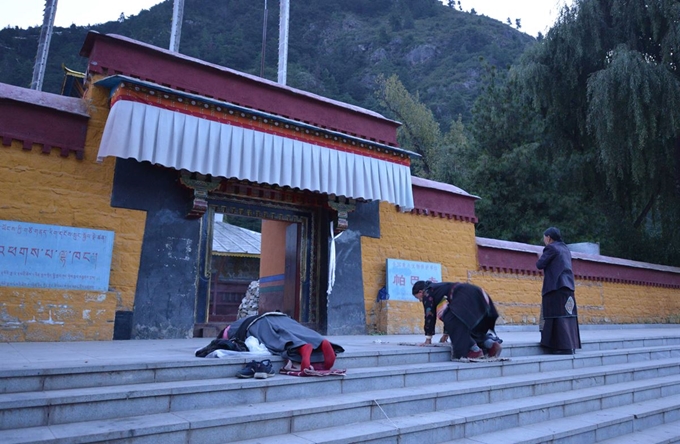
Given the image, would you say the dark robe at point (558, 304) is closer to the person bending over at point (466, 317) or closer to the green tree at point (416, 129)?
the person bending over at point (466, 317)

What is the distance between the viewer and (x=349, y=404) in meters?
3.85

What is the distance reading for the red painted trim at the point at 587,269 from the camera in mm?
11389

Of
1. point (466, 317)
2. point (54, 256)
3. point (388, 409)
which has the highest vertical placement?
point (54, 256)

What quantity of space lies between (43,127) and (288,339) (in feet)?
15.2

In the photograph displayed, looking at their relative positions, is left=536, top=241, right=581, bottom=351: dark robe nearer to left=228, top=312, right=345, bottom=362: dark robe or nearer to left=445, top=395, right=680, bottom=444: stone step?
left=445, top=395, right=680, bottom=444: stone step

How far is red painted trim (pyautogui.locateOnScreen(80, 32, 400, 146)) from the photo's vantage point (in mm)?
7176

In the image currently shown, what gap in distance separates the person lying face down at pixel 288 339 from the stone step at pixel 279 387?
0.27 metres

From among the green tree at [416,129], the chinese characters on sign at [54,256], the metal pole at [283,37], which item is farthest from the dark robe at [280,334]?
the green tree at [416,129]

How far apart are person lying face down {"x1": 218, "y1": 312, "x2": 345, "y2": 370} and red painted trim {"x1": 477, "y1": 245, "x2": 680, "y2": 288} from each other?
7202 mm

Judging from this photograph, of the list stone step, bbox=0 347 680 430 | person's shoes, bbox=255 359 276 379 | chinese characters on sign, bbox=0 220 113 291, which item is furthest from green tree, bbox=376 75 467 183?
person's shoes, bbox=255 359 276 379

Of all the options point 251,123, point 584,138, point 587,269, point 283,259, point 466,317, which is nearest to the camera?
point 466,317

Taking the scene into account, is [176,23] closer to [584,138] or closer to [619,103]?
[619,103]

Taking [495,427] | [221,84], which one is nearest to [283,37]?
[221,84]

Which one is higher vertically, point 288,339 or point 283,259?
point 283,259
